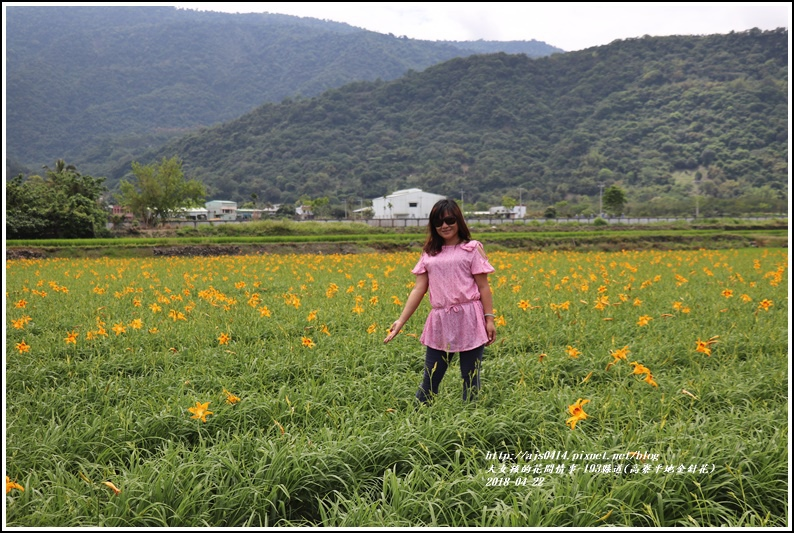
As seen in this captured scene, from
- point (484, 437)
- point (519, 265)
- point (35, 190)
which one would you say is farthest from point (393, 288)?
point (35, 190)

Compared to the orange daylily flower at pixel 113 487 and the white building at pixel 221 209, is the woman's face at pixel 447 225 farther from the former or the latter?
the white building at pixel 221 209

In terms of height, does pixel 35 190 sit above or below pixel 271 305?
above

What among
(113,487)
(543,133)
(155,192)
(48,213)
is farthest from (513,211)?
(113,487)

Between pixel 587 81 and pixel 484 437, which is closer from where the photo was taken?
pixel 484 437

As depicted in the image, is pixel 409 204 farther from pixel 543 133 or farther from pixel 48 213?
pixel 543 133

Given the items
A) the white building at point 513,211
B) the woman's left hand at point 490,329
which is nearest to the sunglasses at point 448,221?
the woman's left hand at point 490,329

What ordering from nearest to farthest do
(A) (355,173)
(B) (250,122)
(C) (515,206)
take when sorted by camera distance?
1. (C) (515,206)
2. (A) (355,173)
3. (B) (250,122)

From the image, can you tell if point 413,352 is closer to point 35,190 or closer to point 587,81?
point 35,190

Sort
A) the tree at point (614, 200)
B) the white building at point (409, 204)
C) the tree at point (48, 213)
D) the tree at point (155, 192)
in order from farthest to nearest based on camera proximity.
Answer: the white building at point (409, 204), the tree at point (614, 200), the tree at point (155, 192), the tree at point (48, 213)
